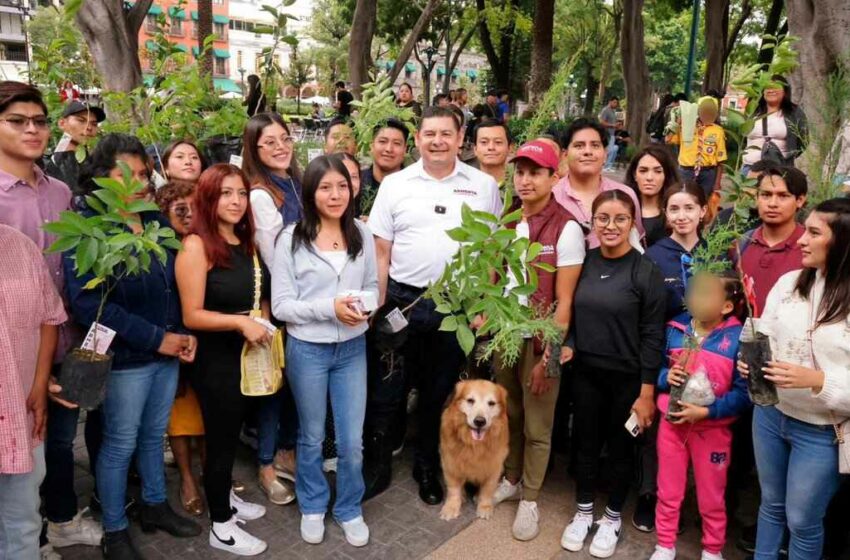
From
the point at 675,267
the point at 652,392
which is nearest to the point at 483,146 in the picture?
the point at 675,267

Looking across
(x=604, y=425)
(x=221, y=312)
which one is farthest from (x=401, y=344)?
(x=604, y=425)

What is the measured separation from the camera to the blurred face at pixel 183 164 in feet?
14.1

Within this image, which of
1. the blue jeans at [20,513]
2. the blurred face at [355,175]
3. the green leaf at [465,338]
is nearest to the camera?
the blue jeans at [20,513]

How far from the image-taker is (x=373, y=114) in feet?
17.4

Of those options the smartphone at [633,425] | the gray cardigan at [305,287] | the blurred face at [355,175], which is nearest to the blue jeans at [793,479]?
the smartphone at [633,425]

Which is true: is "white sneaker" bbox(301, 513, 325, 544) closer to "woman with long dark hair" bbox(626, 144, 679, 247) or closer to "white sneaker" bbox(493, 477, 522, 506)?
"white sneaker" bbox(493, 477, 522, 506)

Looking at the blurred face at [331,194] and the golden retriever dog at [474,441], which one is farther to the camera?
the golden retriever dog at [474,441]

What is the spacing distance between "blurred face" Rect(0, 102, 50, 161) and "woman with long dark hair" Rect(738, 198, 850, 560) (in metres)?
3.57

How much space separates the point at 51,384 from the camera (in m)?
3.06

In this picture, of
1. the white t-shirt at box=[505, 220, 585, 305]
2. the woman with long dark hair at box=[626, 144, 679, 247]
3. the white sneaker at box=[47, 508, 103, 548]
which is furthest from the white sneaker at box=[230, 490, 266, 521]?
the woman with long dark hair at box=[626, 144, 679, 247]

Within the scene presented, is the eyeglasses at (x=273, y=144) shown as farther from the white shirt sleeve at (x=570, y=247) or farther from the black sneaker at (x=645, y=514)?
the black sneaker at (x=645, y=514)

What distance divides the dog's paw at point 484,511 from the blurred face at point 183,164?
2.84 meters

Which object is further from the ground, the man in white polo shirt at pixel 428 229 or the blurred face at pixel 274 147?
the blurred face at pixel 274 147

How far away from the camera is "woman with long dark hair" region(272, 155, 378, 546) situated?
3576mm
